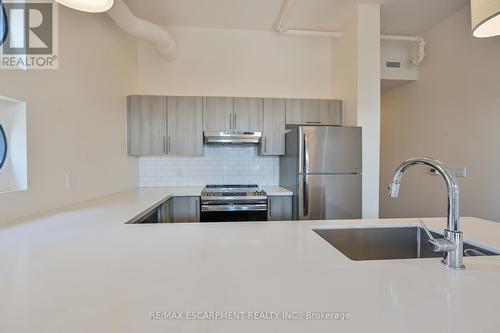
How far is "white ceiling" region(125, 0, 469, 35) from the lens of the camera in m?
2.72

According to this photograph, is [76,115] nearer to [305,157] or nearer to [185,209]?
[185,209]

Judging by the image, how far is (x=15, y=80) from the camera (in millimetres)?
1415

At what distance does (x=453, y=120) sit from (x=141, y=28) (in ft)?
12.0

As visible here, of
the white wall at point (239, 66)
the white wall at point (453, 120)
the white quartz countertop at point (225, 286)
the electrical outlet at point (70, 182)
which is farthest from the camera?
the white wall at point (239, 66)

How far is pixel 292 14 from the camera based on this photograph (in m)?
2.94

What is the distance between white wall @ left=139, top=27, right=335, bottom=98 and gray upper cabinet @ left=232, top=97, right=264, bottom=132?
37 centimetres

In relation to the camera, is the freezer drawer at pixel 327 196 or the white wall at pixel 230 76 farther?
the white wall at pixel 230 76

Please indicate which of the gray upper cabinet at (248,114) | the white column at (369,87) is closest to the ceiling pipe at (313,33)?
the white column at (369,87)

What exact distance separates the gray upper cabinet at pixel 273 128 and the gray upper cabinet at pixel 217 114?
17.7 inches

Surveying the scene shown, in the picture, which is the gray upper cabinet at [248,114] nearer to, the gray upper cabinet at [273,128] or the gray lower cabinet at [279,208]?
the gray upper cabinet at [273,128]

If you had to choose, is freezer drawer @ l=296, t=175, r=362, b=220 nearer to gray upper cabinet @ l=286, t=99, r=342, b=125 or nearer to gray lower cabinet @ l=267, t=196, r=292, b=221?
gray lower cabinet @ l=267, t=196, r=292, b=221

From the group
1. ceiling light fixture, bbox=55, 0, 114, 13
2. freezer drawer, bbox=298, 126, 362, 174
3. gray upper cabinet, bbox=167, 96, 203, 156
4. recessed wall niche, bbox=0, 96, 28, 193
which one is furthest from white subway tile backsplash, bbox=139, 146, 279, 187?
ceiling light fixture, bbox=55, 0, 114, 13

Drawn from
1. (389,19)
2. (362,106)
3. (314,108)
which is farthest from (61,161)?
(389,19)

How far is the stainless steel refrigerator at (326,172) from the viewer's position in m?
2.61
